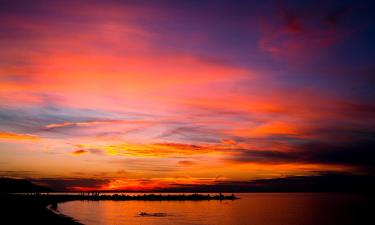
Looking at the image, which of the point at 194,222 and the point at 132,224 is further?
the point at 194,222

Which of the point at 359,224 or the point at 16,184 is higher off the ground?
the point at 16,184

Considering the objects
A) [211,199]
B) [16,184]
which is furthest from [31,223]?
[211,199]

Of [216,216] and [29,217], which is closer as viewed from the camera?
[29,217]

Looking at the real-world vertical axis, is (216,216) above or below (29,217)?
below

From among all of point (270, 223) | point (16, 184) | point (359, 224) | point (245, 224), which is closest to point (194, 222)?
point (245, 224)

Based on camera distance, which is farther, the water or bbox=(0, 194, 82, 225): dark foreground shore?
the water

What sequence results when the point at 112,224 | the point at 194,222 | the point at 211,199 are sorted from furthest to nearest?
the point at 211,199 < the point at 194,222 < the point at 112,224

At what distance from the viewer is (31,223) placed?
41.6 metres

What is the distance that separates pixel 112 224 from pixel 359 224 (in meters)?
40.9

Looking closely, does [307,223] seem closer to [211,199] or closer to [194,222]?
[194,222]

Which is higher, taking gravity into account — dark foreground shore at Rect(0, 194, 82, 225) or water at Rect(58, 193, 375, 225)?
dark foreground shore at Rect(0, 194, 82, 225)

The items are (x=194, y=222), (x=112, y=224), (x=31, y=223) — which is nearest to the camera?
(x=31, y=223)

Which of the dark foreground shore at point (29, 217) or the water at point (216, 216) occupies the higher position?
the dark foreground shore at point (29, 217)

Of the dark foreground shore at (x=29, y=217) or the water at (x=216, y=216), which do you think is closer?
the dark foreground shore at (x=29, y=217)
